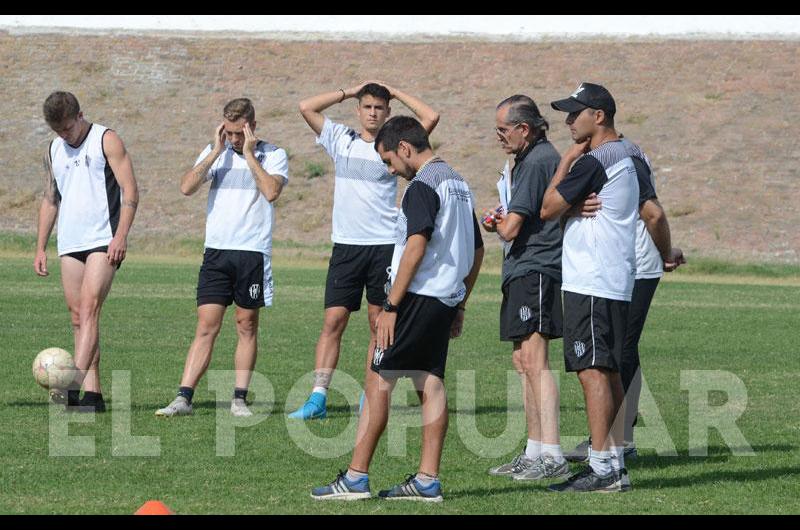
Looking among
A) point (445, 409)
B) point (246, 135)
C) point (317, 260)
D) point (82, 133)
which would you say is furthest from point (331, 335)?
point (317, 260)

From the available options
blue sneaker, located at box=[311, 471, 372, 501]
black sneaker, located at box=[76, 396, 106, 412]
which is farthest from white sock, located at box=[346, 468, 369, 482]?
black sneaker, located at box=[76, 396, 106, 412]

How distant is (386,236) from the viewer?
1050 cm

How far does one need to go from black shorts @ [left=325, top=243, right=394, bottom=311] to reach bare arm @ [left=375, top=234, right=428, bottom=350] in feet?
10.5

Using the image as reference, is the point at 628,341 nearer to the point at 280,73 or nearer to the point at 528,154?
the point at 528,154

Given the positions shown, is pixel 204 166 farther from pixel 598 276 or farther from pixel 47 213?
pixel 598 276

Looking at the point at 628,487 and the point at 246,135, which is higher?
the point at 246,135

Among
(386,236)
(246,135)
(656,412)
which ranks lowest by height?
(656,412)

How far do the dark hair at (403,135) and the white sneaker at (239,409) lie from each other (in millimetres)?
3480

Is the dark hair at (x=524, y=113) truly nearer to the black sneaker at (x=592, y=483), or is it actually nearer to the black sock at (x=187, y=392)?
the black sneaker at (x=592, y=483)

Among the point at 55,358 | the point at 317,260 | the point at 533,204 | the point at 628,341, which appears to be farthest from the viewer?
the point at 317,260

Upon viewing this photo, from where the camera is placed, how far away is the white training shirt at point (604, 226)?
7.65 meters

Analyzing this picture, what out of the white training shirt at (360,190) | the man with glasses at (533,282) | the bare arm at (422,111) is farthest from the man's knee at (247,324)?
the man with glasses at (533,282)

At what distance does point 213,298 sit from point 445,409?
3661mm

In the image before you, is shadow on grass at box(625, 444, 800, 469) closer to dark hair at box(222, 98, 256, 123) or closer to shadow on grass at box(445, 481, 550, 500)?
shadow on grass at box(445, 481, 550, 500)
